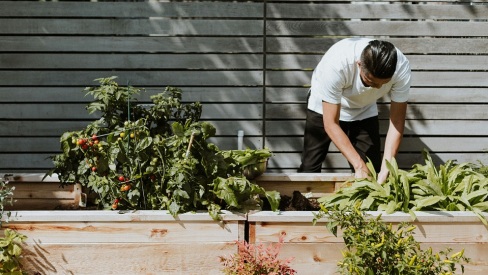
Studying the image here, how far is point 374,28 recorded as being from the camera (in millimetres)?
5785

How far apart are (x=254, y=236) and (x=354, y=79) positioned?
4.87 ft

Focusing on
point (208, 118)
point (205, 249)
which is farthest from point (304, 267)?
point (208, 118)

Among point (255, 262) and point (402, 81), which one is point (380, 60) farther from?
point (255, 262)

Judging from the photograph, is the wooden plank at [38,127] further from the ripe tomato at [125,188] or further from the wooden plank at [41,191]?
the ripe tomato at [125,188]

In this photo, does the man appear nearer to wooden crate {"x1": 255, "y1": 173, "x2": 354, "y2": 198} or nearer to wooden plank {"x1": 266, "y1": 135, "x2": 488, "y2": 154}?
wooden crate {"x1": 255, "y1": 173, "x2": 354, "y2": 198}

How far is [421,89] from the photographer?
5.89m

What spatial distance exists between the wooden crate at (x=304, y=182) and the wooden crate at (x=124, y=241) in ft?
3.53

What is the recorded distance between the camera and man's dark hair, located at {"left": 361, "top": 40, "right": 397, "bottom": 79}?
4.00m

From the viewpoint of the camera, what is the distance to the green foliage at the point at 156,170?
384cm

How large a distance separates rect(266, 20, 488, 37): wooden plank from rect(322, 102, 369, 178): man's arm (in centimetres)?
143

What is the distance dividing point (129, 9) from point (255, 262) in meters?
3.07

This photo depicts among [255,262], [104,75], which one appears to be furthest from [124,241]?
[104,75]

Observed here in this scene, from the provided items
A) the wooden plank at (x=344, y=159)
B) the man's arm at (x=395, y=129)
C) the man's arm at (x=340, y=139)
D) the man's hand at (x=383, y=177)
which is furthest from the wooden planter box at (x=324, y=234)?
the wooden plank at (x=344, y=159)

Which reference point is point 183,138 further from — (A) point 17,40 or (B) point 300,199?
(A) point 17,40
